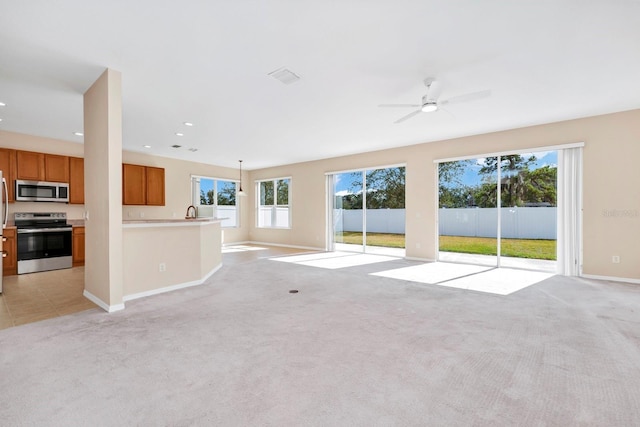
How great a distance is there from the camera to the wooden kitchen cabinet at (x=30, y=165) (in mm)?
5305

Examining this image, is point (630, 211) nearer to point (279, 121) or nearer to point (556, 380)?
point (556, 380)

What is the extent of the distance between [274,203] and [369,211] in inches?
144

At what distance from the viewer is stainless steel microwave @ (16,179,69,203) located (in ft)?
17.3

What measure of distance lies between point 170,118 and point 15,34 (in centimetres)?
229

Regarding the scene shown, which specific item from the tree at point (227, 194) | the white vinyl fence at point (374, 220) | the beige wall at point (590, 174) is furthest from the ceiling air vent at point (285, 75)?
the tree at point (227, 194)

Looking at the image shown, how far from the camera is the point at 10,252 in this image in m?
4.96

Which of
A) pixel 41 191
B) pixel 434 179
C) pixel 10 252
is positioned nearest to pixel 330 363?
pixel 434 179

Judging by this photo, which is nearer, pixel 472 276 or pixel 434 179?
pixel 472 276

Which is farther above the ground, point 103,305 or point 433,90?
point 433,90

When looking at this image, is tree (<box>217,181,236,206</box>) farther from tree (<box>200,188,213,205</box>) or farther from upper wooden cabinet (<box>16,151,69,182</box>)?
upper wooden cabinet (<box>16,151,69,182</box>)

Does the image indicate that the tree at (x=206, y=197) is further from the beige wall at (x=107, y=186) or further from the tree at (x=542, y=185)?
the tree at (x=542, y=185)

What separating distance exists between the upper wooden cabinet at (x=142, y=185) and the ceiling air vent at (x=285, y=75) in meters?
5.23

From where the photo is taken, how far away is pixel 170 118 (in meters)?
4.80

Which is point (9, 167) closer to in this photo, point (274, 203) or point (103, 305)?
point (103, 305)
